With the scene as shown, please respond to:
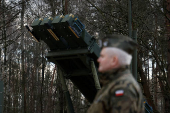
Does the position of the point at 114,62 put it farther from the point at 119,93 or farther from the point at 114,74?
the point at 119,93

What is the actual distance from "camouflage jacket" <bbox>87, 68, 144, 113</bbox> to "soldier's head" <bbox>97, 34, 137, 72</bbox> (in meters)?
0.05

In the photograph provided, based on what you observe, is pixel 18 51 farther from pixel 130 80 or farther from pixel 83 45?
pixel 130 80

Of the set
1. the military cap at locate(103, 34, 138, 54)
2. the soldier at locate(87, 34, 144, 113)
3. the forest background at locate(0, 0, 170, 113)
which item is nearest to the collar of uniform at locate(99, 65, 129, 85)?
the soldier at locate(87, 34, 144, 113)

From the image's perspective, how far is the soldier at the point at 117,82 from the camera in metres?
2.27

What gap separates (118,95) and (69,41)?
798 cm

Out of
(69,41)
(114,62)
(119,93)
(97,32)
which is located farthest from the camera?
(97,32)

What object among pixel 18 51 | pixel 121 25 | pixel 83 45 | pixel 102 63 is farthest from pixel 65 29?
pixel 18 51

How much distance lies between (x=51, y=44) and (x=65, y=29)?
95 centimetres

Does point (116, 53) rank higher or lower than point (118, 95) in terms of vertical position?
higher

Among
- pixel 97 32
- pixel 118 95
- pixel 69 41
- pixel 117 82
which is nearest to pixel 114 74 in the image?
pixel 117 82

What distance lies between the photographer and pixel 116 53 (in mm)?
2367

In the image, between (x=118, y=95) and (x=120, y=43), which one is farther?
(x=120, y=43)

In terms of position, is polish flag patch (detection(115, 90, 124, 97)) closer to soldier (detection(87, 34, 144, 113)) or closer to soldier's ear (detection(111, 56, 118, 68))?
soldier (detection(87, 34, 144, 113))

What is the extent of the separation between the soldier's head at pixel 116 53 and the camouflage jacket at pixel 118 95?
0.05 meters
